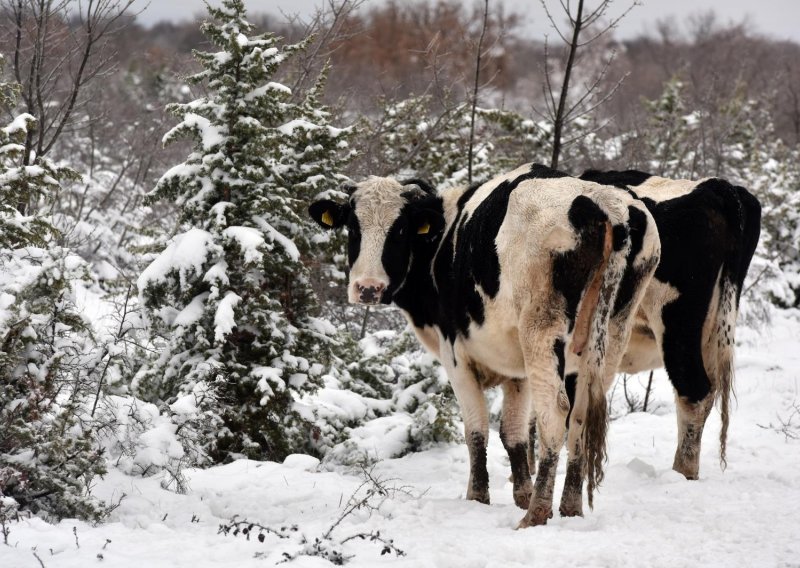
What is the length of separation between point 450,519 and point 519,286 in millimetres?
1512

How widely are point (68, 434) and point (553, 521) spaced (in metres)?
3.01

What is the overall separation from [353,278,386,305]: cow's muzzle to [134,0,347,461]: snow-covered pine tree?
4.10 feet

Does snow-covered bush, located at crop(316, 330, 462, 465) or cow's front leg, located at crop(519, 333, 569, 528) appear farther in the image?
snow-covered bush, located at crop(316, 330, 462, 465)

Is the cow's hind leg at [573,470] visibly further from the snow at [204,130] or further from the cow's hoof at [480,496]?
the snow at [204,130]

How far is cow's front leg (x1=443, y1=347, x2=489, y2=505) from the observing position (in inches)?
245

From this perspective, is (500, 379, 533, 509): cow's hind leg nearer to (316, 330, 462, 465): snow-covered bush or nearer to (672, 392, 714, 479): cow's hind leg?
(672, 392, 714, 479): cow's hind leg

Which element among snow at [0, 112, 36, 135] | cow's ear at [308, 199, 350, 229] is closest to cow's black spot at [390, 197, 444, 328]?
cow's ear at [308, 199, 350, 229]

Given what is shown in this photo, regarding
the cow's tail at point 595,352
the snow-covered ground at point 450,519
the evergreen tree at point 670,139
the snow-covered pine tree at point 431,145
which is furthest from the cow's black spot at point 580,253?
the evergreen tree at point 670,139

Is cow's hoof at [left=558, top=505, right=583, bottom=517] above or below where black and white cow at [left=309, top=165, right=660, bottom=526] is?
below

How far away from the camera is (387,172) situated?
10617 millimetres

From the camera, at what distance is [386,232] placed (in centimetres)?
644

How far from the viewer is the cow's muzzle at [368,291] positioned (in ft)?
20.2

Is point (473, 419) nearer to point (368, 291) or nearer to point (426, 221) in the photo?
point (368, 291)

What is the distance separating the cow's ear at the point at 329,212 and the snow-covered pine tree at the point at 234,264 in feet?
1.74
